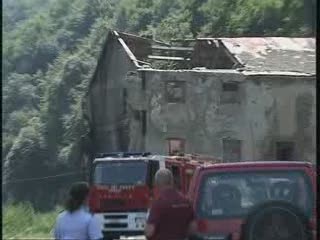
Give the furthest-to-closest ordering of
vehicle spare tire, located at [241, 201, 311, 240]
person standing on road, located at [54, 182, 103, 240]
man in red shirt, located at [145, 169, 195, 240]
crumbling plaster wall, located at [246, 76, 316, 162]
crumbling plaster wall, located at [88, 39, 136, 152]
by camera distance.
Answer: crumbling plaster wall, located at [88, 39, 136, 152], crumbling plaster wall, located at [246, 76, 316, 162], vehicle spare tire, located at [241, 201, 311, 240], man in red shirt, located at [145, 169, 195, 240], person standing on road, located at [54, 182, 103, 240]

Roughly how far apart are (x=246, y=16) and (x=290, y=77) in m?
24.2

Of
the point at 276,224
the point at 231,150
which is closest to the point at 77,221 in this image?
the point at 276,224

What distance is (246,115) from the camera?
41.7 meters

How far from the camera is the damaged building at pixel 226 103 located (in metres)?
41.5

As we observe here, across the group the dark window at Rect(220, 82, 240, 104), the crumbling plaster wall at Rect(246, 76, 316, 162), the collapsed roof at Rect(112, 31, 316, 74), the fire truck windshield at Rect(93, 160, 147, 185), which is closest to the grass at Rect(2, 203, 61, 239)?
the fire truck windshield at Rect(93, 160, 147, 185)

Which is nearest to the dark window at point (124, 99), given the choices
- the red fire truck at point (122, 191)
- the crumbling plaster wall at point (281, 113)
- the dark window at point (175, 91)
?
the dark window at point (175, 91)

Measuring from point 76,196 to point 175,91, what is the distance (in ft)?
119

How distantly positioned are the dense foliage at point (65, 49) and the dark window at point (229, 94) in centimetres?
1432

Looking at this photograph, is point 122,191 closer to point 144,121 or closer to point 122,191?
point 122,191

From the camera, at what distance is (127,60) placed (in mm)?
46406

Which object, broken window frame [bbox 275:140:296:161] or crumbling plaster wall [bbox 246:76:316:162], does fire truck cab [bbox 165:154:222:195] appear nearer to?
crumbling plaster wall [bbox 246:76:316:162]

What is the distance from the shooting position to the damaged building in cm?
4150

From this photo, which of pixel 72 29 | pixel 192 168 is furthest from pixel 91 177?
pixel 72 29

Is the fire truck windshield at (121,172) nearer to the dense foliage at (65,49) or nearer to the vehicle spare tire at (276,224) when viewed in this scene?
the vehicle spare tire at (276,224)
